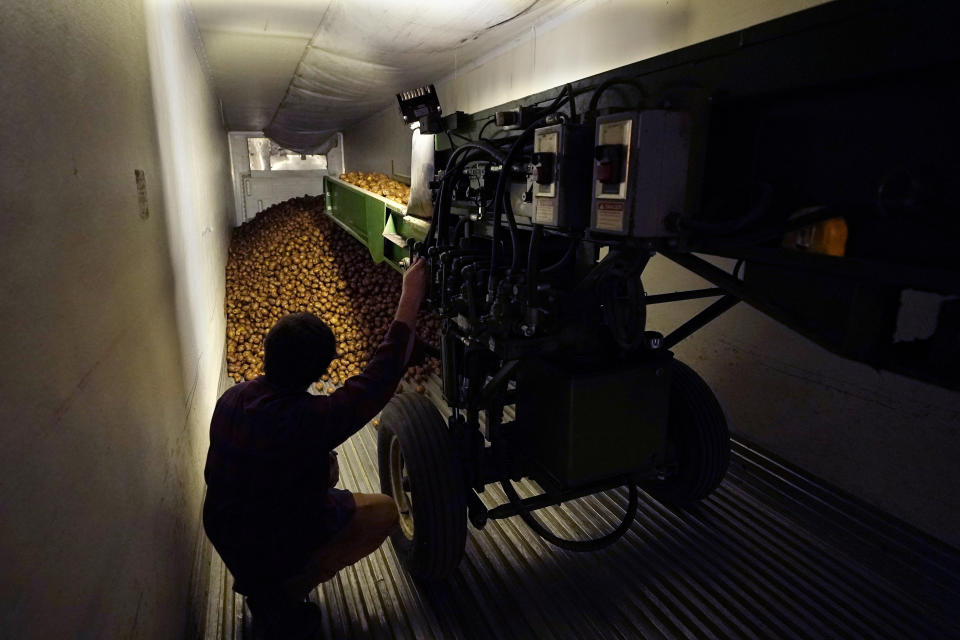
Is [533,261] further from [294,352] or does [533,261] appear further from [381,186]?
[381,186]

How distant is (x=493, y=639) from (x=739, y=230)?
148 centimetres

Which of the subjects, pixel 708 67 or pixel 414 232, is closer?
pixel 708 67

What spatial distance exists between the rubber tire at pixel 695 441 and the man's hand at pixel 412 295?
1.07 metres

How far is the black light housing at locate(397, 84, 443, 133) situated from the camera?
243 cm

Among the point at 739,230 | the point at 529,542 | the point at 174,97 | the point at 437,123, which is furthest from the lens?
the point at 174,97

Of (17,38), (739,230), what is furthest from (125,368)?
(739,230)

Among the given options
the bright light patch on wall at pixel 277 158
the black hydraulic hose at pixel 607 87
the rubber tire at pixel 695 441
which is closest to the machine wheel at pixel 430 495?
the rubber tire at pixel 695 441

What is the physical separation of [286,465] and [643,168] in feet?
4.04

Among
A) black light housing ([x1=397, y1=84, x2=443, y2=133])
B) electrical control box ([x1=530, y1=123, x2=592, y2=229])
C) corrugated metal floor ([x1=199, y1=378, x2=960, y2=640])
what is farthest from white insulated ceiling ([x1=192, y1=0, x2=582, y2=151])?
corrugated metal floor ([x1=199, y1=378, x2=960, y2=640])

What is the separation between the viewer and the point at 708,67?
114cm

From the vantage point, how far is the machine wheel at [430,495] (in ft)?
5.75

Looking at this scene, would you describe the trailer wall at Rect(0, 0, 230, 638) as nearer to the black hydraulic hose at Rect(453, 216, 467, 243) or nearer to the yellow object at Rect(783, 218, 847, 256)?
the black hydraulic hose at Rect(453, 216, 467, 243)

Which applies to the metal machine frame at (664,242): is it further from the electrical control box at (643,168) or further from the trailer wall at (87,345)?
→ the trailer wall at (87,345)

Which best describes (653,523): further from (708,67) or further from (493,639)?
(708,67)
